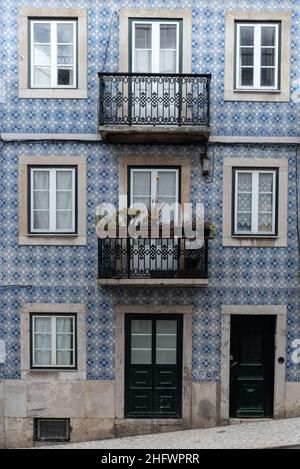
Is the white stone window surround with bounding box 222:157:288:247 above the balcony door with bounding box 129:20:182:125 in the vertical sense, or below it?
below

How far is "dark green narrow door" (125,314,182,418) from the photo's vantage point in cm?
1167

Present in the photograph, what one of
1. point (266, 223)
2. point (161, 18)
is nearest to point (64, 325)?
point (266, 223)

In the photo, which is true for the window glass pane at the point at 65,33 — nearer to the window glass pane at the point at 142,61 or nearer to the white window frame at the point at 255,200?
the window glass pane at the point at 142,61

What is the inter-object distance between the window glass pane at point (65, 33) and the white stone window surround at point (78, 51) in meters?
0.16

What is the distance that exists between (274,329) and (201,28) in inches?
226

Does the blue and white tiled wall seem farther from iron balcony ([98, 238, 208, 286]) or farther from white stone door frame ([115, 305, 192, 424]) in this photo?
iron balcony ([98, 238, 208, 286])

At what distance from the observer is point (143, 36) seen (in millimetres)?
11508

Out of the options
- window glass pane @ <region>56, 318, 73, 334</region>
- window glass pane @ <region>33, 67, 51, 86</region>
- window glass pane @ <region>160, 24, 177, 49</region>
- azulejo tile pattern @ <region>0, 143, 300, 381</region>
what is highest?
window glass pane @ <region>160, 24, 177, 49</region>

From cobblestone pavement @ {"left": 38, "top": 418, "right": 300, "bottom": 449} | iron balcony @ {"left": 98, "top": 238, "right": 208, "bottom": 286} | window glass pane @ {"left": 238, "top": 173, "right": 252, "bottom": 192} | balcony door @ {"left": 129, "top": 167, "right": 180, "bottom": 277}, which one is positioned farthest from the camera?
window glass pane @ {"left": 238, "top": 173, "right": 252, "bottom": 192}

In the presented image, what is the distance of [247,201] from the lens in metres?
11.6

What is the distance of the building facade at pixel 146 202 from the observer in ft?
37.4

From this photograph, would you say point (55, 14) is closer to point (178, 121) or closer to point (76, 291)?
point (178, 121)

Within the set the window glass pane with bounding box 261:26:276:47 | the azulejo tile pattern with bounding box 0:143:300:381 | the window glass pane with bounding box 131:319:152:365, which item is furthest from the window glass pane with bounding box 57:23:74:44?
the window glass pane with bounding box 131:319:152:365

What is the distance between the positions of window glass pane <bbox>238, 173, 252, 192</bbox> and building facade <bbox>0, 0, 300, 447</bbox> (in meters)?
0.02
